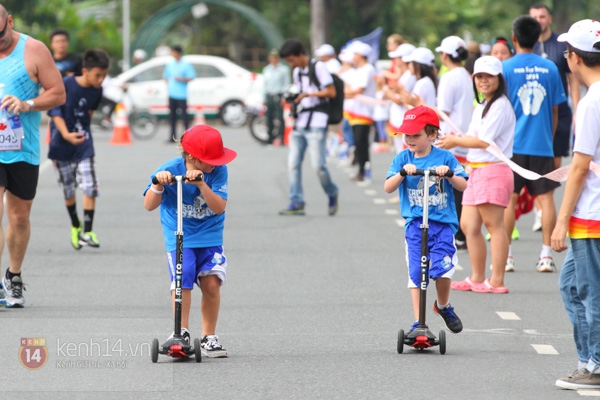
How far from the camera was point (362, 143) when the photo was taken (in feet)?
60.8

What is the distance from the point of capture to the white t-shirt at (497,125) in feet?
30.3

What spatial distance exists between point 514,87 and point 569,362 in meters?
3.43

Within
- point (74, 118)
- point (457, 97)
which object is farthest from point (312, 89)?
point (74, 118)

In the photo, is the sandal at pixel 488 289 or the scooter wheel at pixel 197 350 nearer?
the scooter wheel at pixel 197 350

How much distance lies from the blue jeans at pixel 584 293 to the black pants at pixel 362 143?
11934 millimetres

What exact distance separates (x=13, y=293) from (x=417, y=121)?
323 cm

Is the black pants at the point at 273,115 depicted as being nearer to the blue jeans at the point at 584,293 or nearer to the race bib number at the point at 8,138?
the race bib number at the point at 8,138

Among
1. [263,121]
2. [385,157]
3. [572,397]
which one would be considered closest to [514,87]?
[572,397]

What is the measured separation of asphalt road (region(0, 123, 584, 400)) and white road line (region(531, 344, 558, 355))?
0.02 m

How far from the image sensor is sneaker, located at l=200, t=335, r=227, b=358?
7.32m

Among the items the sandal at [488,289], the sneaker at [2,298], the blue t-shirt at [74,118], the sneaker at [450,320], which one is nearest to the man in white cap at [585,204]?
the sneaker at [450,320]

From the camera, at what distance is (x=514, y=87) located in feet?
33.7

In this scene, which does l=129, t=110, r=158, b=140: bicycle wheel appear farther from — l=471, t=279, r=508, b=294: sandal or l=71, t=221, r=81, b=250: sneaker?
l=471, t=279, r=508, b=294: sandal

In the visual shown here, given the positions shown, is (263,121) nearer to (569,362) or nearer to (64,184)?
(64,184)
